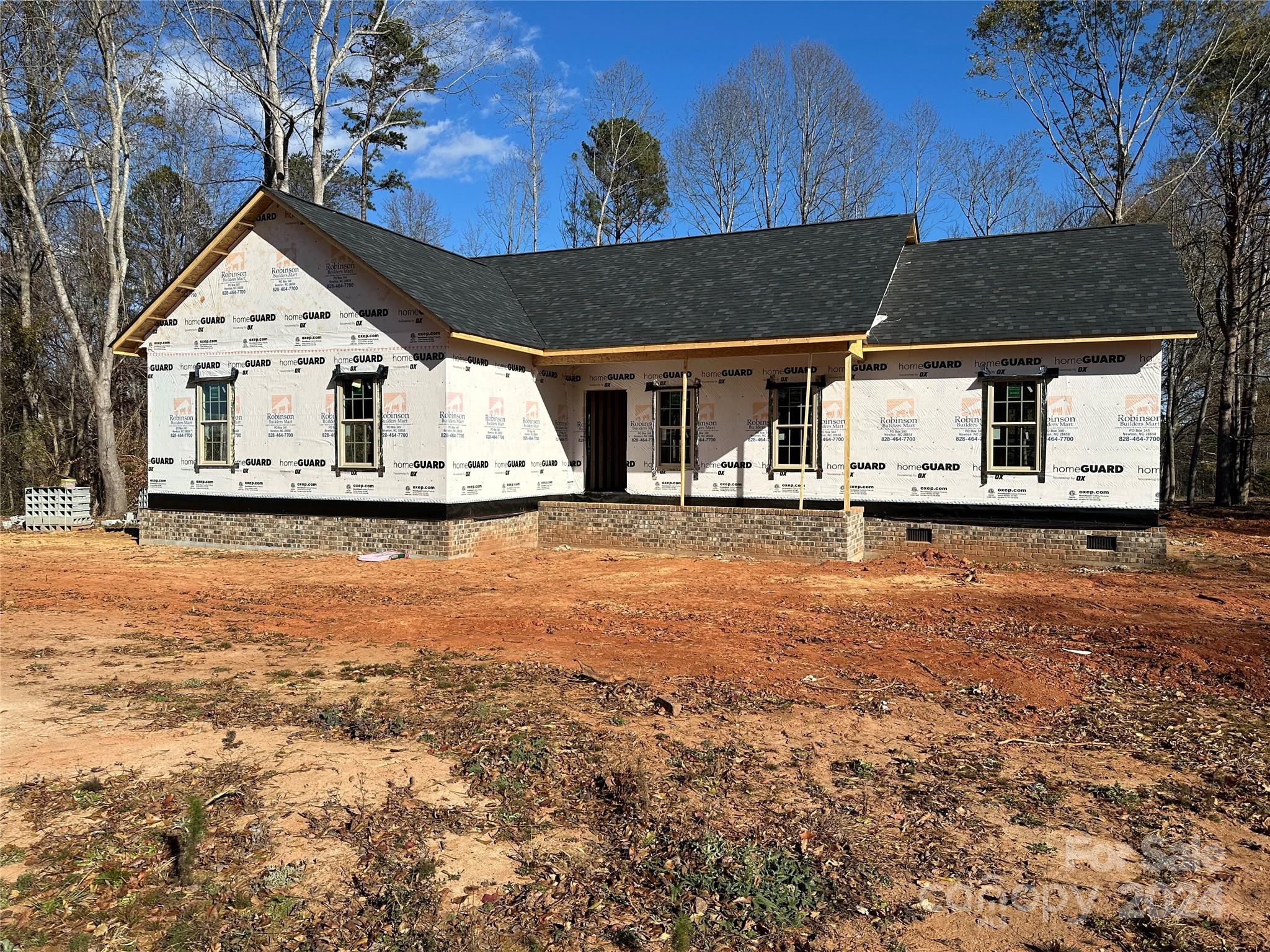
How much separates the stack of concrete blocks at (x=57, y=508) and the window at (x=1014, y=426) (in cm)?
2060

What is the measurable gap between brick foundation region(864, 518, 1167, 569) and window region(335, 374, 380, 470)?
30.7 ft

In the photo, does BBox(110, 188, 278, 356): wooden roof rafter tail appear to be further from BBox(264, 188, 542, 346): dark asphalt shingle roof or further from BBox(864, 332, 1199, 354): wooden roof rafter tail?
BBox(864, 332, 1199, 354): wooden roof rafter tail

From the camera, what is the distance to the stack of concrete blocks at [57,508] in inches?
771

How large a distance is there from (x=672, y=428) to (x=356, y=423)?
617cm

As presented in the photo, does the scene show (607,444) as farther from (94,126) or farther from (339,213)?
(94,126)

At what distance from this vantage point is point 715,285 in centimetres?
1741

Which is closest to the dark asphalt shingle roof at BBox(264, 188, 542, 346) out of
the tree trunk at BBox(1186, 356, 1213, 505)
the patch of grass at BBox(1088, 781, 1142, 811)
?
the patch of grass at BBox(1088, 781, 1142, 811)

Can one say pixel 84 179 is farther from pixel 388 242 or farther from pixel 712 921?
pixel 712 921

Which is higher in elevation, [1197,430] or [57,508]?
[1197,430]

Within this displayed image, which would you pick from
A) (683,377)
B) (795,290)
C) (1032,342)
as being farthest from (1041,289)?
(683,377)

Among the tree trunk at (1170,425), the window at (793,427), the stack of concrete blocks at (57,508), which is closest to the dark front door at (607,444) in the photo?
the window at (793,427)

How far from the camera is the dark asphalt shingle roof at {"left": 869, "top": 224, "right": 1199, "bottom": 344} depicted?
13.8 meters

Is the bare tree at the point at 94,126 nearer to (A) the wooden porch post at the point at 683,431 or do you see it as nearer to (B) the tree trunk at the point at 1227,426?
(A) the wooden porch post at the point at 683,431

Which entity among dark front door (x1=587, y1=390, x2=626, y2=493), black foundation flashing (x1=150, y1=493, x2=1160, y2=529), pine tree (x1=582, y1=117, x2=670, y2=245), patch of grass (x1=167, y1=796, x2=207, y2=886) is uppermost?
pine tree (x1=582, y1=117, x2=670, y2=245)
